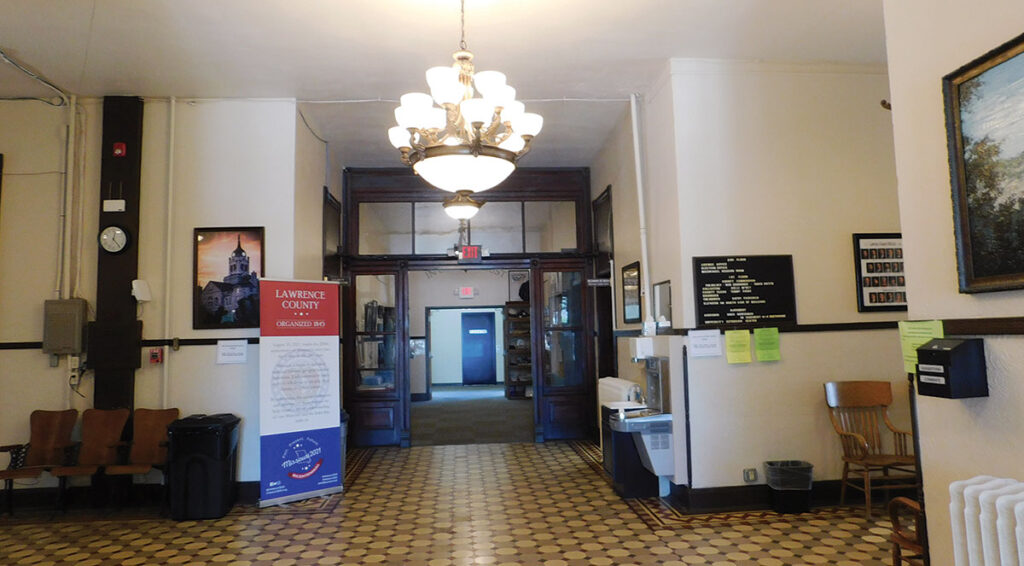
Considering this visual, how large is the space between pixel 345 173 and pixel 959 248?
24.0ft

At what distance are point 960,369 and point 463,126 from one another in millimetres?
2728

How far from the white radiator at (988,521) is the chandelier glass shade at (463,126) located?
100 inches

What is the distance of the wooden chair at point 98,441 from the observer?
5.18 meters

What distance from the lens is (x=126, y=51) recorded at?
484 centimetres

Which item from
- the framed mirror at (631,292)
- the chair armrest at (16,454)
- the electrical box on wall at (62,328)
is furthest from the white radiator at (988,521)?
the chair armrest at (16,454)

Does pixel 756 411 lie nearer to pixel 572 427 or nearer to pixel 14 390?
pixel 572 427

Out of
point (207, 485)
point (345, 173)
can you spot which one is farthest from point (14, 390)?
point (345, 173)

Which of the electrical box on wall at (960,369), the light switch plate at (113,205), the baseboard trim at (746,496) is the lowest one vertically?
the baseboard trim at (746,496)

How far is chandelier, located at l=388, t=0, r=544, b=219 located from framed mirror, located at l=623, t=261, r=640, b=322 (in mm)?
2939

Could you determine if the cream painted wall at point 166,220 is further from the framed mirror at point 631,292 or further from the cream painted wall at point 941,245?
the cream painted wall at point 941,245

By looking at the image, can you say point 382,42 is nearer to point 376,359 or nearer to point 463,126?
point 463,126

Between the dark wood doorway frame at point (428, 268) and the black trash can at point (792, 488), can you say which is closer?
the black trash can at point (792, 488)

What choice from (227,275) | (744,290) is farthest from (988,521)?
(227,275)

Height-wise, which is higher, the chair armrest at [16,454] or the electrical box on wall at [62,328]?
the electrical box on wall at [62,328]
